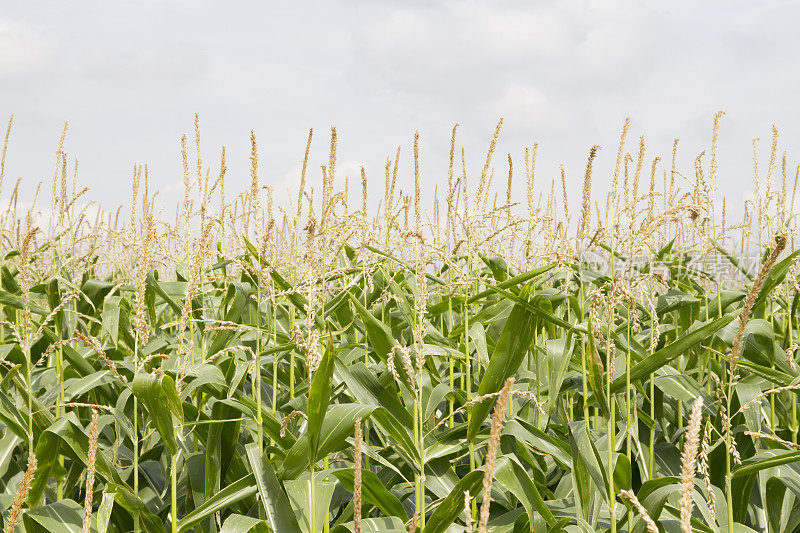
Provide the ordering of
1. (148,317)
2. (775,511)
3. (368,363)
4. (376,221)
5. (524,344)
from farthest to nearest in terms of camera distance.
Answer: (376,221)
(148,317)
(368,363)
(775,511)
(524,344)

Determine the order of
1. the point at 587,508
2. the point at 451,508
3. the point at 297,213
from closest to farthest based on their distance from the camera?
the point at 451,508 < the point at 587,508 < the point at 297,213

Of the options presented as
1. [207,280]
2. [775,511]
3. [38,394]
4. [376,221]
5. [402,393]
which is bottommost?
[775,511]

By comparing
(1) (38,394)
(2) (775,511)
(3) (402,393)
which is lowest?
(2) (775,511)

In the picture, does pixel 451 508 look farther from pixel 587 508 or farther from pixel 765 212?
pixel 765 212

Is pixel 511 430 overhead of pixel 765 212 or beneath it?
beneath

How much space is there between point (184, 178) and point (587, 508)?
75.1 inches

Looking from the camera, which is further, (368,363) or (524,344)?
(368,363)

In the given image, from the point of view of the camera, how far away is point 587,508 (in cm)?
206

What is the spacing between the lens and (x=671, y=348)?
1.90 metres

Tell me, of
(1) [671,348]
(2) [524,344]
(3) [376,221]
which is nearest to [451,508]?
(2) [524,344]

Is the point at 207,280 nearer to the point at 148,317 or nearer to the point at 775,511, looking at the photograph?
the point at 148,317

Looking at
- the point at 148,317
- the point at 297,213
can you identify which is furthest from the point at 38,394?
the point at 297,213

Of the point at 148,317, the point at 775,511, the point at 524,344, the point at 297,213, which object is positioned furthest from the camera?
the point at 148,317

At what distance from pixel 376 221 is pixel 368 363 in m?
1.54
